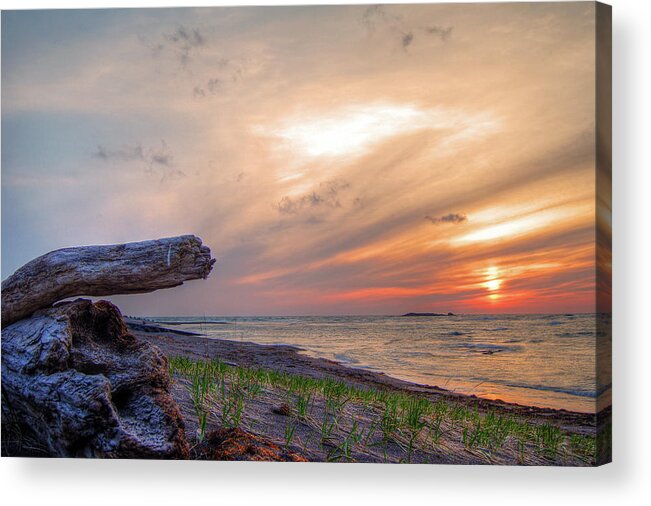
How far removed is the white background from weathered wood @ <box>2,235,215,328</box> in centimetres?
133

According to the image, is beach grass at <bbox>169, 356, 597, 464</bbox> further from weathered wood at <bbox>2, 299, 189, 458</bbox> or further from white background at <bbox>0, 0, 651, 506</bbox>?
weathered wood at <bbox>2, 299, 189, 458</bbox>

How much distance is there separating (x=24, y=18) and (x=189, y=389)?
3.42 metres

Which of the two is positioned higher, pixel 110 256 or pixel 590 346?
pixel 110 256

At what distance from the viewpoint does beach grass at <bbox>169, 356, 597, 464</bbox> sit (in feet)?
17.0

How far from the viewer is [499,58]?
5398mm

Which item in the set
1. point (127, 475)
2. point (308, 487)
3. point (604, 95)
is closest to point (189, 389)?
point (127, 475)

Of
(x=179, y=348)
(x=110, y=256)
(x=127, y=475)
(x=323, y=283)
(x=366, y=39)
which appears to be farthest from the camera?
(x=179, y=348)

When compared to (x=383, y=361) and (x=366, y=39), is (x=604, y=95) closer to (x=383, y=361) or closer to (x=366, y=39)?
(x=366, y=39)

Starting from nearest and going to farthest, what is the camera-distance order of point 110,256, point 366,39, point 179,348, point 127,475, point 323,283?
1. point 110,256
2. point 127,475
3. point 366,39
4. point 323,283
5. point 179,348

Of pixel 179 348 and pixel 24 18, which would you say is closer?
pixel 24 18

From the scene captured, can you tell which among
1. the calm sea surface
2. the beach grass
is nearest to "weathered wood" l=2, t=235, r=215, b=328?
the beach grass

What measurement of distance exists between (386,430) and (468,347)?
3.70ft

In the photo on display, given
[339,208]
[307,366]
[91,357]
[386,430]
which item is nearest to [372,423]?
[386,430]

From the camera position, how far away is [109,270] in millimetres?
4785
